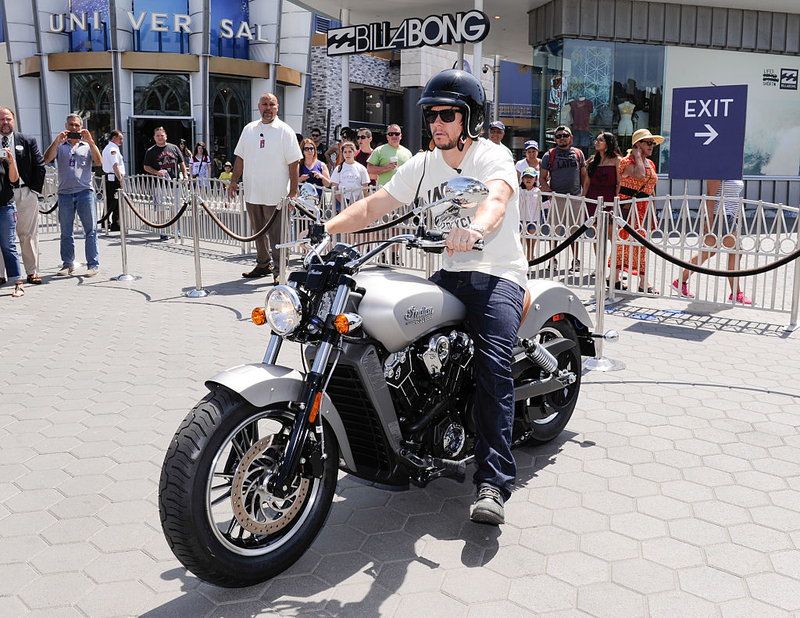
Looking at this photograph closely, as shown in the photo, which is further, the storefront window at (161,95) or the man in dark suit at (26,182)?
the storefront window at (161,95)

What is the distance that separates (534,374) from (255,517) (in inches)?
69.7

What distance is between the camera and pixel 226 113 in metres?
30.8

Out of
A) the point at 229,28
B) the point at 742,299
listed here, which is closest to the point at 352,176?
the point at 742,299

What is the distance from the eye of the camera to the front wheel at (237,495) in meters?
2.69

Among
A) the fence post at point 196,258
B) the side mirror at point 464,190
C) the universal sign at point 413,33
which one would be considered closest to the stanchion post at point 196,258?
the fence post at point 196,258

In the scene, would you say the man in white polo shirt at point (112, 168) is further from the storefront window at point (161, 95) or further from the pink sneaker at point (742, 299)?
the storefront window at point (161, 95)

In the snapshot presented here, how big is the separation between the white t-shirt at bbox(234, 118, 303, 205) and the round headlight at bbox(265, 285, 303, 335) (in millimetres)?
6734

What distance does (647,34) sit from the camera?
16.6 m

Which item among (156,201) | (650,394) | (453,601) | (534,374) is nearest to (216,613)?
(453,601)

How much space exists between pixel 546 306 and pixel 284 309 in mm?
1709

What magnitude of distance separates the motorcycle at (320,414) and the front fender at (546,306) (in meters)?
0.53

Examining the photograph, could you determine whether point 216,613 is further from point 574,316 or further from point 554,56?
point 554,56

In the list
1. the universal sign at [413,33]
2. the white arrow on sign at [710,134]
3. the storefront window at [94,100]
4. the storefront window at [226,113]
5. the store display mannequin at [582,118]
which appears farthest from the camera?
the storefront window at [226,113]

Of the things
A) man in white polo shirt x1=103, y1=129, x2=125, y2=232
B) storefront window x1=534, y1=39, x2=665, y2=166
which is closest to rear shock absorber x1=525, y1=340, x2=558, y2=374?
man in white polo shirt x1=103, y1=129, x2=125, y2=232
